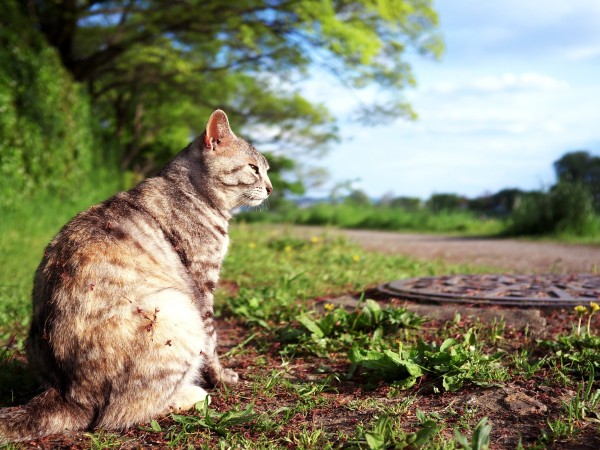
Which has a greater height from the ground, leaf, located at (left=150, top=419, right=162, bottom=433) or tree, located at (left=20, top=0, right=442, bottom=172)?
tree, located at (left=20, top=0, right=442, bottom=172)

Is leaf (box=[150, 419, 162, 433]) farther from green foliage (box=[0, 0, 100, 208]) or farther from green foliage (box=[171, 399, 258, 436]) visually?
green foliage (box=[0, 0, 100, 208])

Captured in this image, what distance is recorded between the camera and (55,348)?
2.55 metres

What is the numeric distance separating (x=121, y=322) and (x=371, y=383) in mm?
1358

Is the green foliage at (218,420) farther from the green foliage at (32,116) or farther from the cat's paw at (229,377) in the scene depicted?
the green foliage at (32,116)

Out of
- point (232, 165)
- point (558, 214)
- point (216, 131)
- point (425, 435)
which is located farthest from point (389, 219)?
point (425, 435)

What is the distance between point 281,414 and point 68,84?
1304 cm

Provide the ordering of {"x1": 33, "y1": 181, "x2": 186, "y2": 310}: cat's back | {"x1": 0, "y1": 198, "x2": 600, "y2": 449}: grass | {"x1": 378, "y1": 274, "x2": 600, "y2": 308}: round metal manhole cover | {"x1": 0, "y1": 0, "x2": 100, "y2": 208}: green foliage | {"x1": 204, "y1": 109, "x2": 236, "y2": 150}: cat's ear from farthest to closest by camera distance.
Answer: {"x1": 0, "y1": 0, "x2": 100, "y2": 208}: green foliage
{"x1": 378, "y1": 274, "x2": 600, "y2": 308}: round metal manhole cover
{"x1": 204, "y1": 109, "x2": 236, "y2": 150}: cat's ear
{"x1": 33, "y1": 181, "x2": 186, "y2": 310}: cat's back
{"x1": 0, "y1": 198, "x2": 600, "y2": 449}: grass

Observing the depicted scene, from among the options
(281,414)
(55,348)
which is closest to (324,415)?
(281,414)

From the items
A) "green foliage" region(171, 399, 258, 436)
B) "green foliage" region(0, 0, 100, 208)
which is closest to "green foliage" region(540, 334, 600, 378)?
"green foliage" region(171, 399, 258, 436)

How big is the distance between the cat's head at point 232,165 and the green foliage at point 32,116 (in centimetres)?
817

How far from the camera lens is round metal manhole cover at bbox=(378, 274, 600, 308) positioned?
3.98 m

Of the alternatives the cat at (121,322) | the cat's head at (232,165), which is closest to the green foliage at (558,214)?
the cat's head at (232,165)

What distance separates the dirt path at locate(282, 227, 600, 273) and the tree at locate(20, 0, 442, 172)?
5430 mm

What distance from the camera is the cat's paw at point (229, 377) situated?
3.13 m
